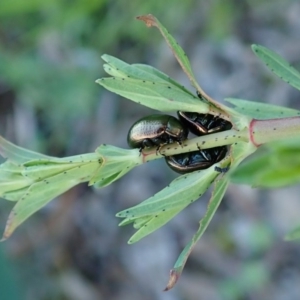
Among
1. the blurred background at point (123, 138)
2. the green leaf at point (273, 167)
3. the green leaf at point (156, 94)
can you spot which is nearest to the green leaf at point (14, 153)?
the green leaf at point (156, 94)

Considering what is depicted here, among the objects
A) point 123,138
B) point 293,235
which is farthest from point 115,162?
point 123,138

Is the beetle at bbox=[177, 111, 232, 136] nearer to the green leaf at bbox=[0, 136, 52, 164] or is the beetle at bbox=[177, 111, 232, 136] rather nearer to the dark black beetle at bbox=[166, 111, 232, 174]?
the dark black beetle at bbox=[166, 111, 232, 174]

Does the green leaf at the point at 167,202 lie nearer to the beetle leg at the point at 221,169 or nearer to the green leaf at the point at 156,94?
the beetle leg at the point at 221,169

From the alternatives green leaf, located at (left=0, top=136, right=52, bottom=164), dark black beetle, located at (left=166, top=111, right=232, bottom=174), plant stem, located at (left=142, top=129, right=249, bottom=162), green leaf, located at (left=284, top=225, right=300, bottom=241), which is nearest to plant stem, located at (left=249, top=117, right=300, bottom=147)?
plant stem, located at (left=142, top=129, right=249, bottom=162)

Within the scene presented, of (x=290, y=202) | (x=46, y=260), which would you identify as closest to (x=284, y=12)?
(x=290, y=202)

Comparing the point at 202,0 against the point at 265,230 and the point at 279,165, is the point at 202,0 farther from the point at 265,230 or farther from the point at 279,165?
the point at 279,165

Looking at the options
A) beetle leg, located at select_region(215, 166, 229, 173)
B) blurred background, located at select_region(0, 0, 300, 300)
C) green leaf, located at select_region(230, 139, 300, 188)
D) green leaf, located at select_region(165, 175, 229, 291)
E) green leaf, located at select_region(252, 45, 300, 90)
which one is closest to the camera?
green leaf, located at select_region(230, 139, 300, 188)

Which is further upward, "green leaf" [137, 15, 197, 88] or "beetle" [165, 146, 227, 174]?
"green leaf" [137, 15, 197, 88]

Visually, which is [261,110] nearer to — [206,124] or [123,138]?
[206,124]
